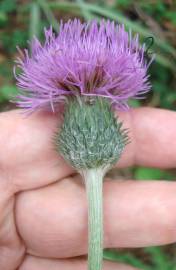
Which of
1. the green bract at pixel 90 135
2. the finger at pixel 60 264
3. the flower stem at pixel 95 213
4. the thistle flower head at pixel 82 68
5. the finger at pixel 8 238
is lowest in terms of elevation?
the finger at pixel 60 264

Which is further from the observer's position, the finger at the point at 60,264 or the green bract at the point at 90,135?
the finger at the point at 60,264

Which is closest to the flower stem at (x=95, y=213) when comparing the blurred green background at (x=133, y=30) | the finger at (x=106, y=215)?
the finger at (x=106, y=215)

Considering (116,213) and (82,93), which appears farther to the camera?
(116,213)

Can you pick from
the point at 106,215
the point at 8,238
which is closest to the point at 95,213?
the point at 106,215

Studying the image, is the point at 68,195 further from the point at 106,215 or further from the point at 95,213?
the point at 95,213

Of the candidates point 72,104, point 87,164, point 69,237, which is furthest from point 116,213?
point 72,104

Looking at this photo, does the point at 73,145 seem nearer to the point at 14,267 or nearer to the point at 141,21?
the point at 14,267

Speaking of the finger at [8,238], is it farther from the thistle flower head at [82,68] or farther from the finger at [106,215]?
the thistle flower head at [82,68]
